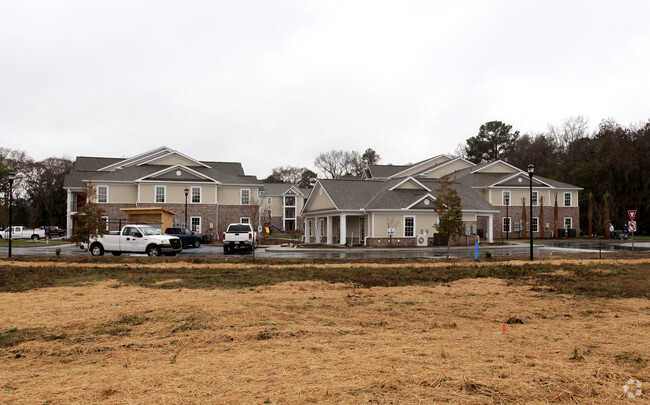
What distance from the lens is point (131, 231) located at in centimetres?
2606

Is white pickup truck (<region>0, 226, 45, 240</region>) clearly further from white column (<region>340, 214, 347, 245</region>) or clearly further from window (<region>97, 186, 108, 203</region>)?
white column (<region>340, 214, 347, 245</region>)

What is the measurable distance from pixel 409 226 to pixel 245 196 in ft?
63.4

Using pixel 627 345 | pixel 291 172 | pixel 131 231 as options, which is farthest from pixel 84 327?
pixel 291 172

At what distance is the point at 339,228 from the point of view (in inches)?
1661

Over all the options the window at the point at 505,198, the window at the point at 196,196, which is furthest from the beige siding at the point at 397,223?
the window at the point at 196,196

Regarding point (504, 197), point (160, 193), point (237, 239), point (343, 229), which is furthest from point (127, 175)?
point (504, 197)

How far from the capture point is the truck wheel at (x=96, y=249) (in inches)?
1023

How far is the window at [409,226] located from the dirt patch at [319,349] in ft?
89.7

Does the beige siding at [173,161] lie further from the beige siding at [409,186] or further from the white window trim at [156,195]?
the beige siding at [409,186]

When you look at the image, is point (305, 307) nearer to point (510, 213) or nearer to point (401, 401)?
point (401, 401)

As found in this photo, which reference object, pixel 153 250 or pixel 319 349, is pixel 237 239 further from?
pixel 319 349

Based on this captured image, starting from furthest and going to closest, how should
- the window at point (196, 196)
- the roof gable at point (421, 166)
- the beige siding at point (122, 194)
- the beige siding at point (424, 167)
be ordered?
the beige siding at point (424, 167), the roof gable at point (421, 166), the window at point (196, 196), the beige siding at point (122, 194)

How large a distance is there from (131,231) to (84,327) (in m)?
19.3

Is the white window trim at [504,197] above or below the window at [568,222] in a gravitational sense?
above
